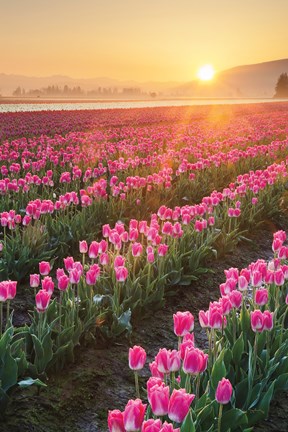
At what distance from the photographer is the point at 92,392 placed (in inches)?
161

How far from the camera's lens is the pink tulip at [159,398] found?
2.16 metres

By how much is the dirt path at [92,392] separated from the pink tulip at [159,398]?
156 centimetres

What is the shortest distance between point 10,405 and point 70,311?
92 centimetres

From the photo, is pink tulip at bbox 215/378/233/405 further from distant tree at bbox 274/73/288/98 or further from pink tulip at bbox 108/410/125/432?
distant tree at bbox 274/73/288/98

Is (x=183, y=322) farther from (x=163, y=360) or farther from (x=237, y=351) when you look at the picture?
(x=237, y=351)

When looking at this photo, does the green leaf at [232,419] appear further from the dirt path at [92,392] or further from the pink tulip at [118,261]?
the pink tulip at [118,261]

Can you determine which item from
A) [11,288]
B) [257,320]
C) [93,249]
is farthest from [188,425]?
[93,249]

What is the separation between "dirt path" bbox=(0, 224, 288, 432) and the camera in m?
3.59

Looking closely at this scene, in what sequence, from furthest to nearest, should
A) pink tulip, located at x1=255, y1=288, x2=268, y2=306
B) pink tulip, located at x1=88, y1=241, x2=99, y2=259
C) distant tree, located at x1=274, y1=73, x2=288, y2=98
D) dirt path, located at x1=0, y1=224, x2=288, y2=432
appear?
1. distant tree, located at x1=274, y1=73, x2=288, y2=98
2. pink tulip, located at x1=88, y1=241, x2=99, y2=259
3. dirt path, located at x1=0, y1=224, x2=288, y2=432
4. pink tulip, located at x1=255, y1=288, x2=268, y2=306

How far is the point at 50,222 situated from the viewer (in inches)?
284

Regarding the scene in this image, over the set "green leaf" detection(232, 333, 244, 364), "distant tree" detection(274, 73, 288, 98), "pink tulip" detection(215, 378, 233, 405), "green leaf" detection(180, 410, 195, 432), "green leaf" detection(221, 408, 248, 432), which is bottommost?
"green leaf" detection(221, 408, 248, 432)

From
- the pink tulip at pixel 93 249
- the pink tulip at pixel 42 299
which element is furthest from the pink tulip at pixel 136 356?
the pink tulip at pixel 93 249

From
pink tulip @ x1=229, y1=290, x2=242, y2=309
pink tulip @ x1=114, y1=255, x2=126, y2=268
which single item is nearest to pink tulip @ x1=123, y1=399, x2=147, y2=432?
pink tulip @ x1=229, y1=290, x2=242, y2=309

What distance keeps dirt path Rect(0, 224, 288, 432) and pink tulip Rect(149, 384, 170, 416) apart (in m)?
1.56
